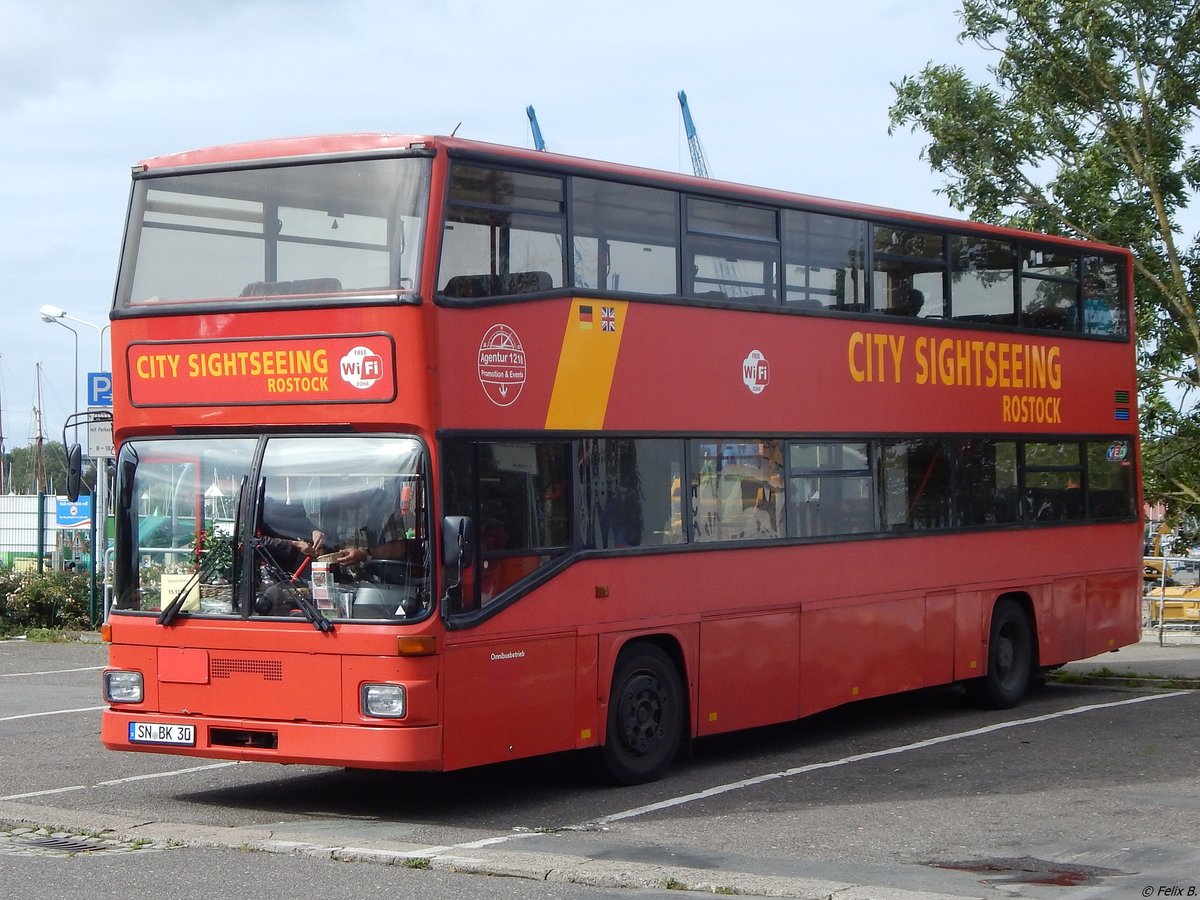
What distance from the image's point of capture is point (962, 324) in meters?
16.5

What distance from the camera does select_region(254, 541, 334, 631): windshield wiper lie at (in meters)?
10.6

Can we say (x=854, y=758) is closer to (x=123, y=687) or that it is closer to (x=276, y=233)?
(x=123, y=687)

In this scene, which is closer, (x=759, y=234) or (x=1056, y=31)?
(x=759, y=234)

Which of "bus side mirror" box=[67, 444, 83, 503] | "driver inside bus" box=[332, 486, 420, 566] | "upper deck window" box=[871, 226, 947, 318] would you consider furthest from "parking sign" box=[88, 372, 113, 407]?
"driver inside bus" box=[332, 486, 420, 566]

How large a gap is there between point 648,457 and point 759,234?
Answer: 92.9 inches

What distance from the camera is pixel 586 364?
11984mm

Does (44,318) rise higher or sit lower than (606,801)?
higher

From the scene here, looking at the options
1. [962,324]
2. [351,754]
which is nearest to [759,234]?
[962,324]

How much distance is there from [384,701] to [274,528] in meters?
1.31

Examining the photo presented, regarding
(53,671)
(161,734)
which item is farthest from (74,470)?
(53,671)

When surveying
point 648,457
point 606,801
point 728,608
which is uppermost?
point 648,457

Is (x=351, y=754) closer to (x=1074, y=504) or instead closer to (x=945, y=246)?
(x=945, y=246)

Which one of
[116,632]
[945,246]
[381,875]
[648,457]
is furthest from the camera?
[945,246]

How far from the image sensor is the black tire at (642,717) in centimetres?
1220
